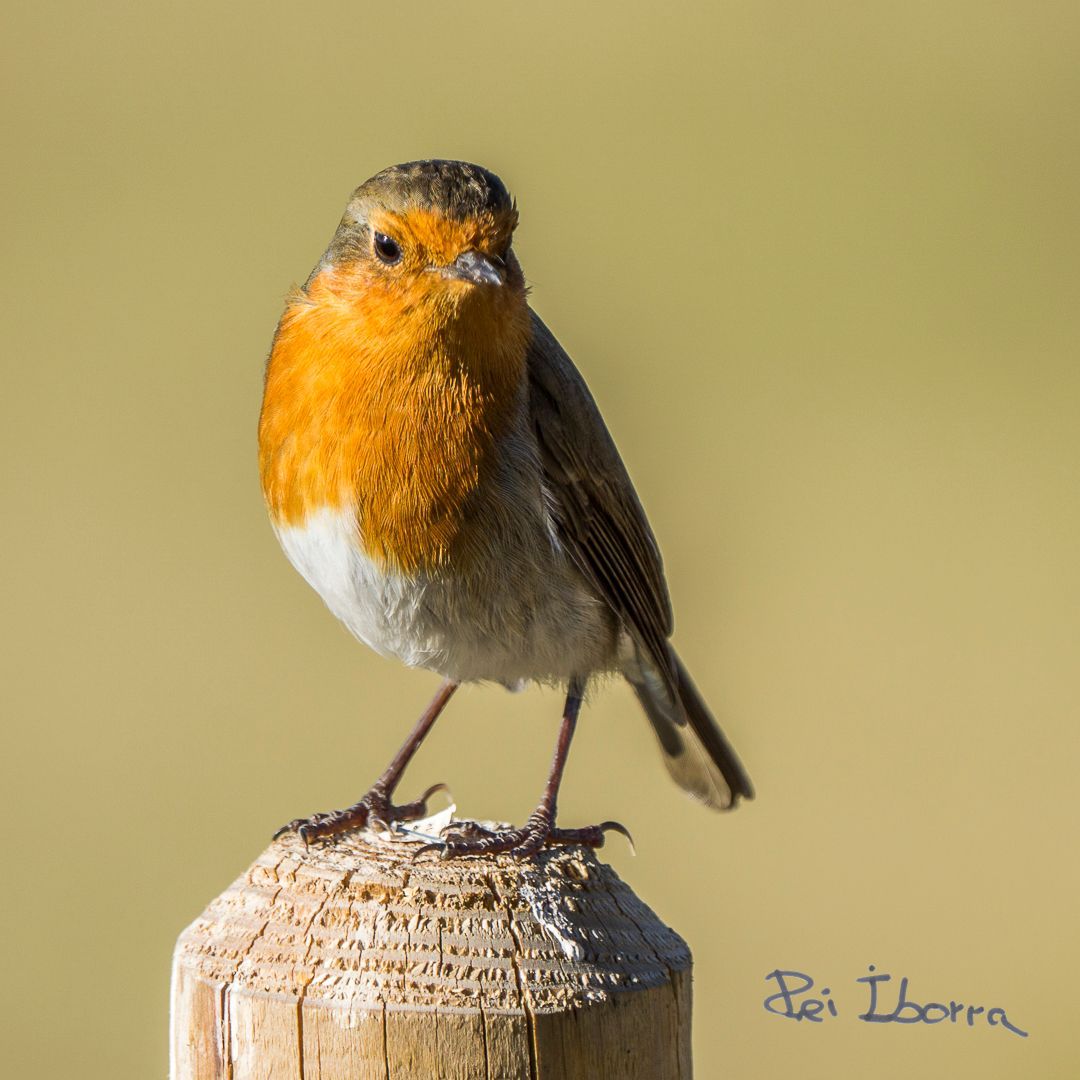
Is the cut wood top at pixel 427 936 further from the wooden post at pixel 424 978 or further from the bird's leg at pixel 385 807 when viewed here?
the bird's leg at pixel 385 807

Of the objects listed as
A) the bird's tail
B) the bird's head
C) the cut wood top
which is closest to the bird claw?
the cut wood top

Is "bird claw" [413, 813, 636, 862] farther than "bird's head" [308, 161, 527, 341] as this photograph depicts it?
No

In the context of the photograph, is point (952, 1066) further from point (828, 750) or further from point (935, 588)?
point (935, 588)

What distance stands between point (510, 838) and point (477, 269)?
1212 mm

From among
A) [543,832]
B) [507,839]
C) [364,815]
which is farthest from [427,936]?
[364,815]

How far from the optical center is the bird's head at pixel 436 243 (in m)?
3.63

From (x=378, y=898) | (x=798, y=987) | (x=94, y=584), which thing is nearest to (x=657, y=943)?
(x=378, y=898)

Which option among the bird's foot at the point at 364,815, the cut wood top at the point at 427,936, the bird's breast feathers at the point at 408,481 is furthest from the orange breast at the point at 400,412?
the cut wood top at the point at 427,936

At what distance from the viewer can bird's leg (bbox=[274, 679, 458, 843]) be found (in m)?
3.62

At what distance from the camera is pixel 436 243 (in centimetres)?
366

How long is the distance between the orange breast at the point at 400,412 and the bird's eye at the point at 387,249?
6cm

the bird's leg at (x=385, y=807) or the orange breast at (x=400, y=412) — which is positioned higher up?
the orange breast at (x=400, y=412)

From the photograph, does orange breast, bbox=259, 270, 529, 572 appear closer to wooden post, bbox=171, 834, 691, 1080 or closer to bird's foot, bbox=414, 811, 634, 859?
bird's foot, bbox=414, 811, 634, 859

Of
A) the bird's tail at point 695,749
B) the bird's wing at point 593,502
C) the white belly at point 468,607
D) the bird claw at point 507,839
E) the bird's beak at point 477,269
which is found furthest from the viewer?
the bird's tail at point 695,749
